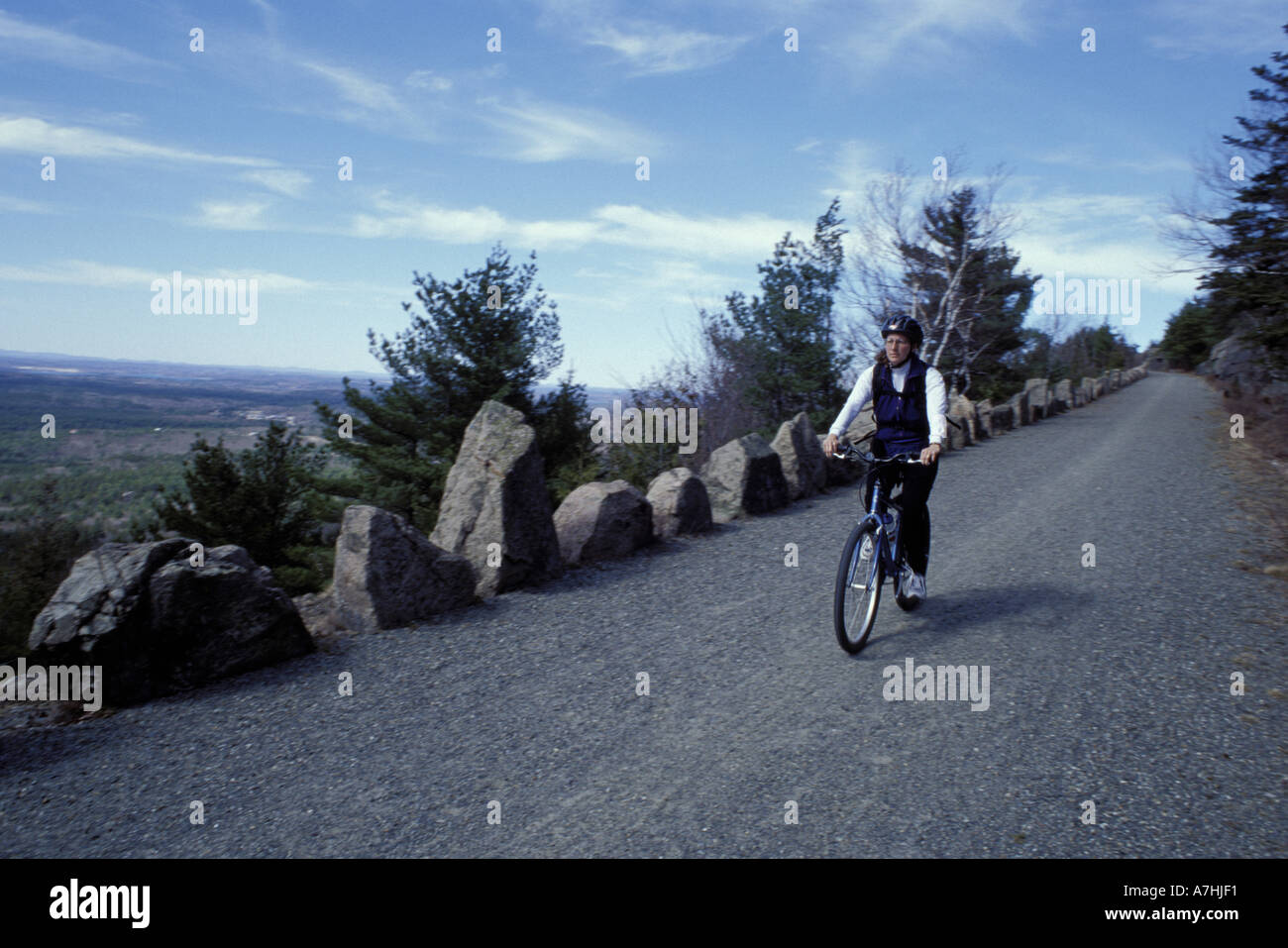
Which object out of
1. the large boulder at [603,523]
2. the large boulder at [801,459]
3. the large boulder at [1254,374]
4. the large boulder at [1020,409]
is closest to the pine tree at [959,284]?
the large boulder at [1020,409]

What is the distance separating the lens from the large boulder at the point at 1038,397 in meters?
25.6

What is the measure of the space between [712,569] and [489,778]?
414cm

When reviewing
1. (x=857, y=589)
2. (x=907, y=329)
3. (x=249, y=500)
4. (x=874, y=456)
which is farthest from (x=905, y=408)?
(x=249, y=500)

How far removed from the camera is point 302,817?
11.3 ft

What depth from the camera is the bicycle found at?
200 inches

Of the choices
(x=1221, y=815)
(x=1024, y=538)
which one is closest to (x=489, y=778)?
(x=1221, y=815)

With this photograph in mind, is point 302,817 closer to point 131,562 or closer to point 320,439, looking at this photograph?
point 131,562

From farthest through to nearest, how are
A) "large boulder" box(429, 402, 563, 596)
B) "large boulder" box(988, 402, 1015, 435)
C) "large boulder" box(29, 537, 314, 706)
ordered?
1. "large boulder" box(988, 402, 1015, 435)
2. "large boulder" box(429, 402, 563, 596)
3. "large boulder" box(29, 537, 314, 706)

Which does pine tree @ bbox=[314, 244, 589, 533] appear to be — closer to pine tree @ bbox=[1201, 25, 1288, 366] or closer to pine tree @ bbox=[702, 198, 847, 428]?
pine tree @ bbox=[702, 198, 847, 428]

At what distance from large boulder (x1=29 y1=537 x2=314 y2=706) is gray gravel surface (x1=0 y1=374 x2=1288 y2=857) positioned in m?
0.21

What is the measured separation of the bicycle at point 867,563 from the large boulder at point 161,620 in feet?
12.0

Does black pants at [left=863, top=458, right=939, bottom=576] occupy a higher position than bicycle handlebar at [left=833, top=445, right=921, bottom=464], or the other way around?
bicycle handlebar at [left=833, top=445, right=921, bottom=464]

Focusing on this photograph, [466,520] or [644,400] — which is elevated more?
[644,400]

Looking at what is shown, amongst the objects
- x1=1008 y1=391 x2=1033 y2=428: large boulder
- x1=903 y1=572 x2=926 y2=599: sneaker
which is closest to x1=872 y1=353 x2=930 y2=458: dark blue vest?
x1=903 y1=572 x2=926 y2=599: sneaker
